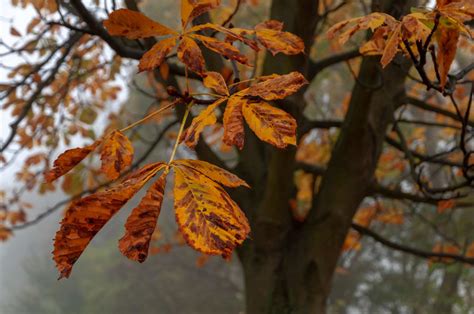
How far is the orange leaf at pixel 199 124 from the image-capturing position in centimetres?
64

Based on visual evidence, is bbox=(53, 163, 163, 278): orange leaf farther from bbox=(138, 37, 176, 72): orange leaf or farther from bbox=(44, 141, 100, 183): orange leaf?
bbox=(138, 37, 176, 72): orange leaf

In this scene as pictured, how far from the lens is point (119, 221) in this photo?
15406mm

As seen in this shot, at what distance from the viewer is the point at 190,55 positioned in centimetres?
76

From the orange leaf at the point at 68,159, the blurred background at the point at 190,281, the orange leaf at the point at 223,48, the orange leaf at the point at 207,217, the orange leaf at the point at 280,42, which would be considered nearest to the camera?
the orange leaf at the point at 207,217

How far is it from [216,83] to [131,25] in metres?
0.17

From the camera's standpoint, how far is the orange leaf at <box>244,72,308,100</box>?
2.19ft

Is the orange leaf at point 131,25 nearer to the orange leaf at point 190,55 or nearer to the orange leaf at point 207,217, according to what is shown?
the orange leaf at point 190,55

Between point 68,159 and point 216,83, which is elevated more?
point 216,83

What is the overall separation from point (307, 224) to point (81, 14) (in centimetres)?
136

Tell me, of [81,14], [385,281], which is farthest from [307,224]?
[385,281]

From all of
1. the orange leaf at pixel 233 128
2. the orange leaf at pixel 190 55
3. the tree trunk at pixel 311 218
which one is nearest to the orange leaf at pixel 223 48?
the orange leaf at pixel 190 55

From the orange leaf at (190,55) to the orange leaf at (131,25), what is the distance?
0.04 m

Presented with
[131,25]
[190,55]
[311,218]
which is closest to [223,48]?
[190,55]

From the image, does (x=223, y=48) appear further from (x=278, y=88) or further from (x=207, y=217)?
(x=207, y=217)
